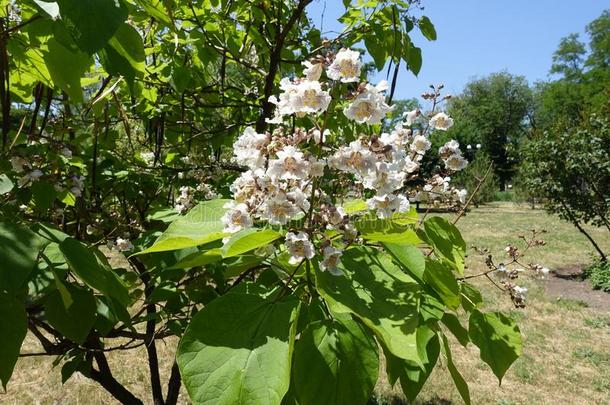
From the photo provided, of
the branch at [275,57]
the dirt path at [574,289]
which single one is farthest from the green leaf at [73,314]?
the dirt path at [574,289]

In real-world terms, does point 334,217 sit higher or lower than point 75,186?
lower

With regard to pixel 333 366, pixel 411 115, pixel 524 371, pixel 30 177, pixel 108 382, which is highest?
pixel 411 115

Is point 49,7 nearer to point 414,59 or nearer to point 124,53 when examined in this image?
point 124,53

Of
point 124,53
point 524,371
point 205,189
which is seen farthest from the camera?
point 524,371

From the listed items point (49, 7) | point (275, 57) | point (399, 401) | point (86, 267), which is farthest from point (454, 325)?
point (399, 401)

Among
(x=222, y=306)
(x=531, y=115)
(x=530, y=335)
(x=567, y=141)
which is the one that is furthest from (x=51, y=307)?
(x=531, y=115)

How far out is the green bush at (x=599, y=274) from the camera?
7.96 metres

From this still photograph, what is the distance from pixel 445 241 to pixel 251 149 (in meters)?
0.54

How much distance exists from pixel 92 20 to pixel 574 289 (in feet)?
30.0

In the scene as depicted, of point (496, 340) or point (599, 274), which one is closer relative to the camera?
Result: point (496, 340)

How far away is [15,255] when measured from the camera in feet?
2.40

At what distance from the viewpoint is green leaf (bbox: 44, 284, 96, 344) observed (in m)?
1.06

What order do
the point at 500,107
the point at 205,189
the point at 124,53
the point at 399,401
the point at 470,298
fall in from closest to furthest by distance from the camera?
the point at 124,53 → the point at 470,298 → the point at 205,189 → the point at 399,401 → the point at 500,107

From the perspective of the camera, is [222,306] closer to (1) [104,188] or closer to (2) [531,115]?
(1) [104,188]
